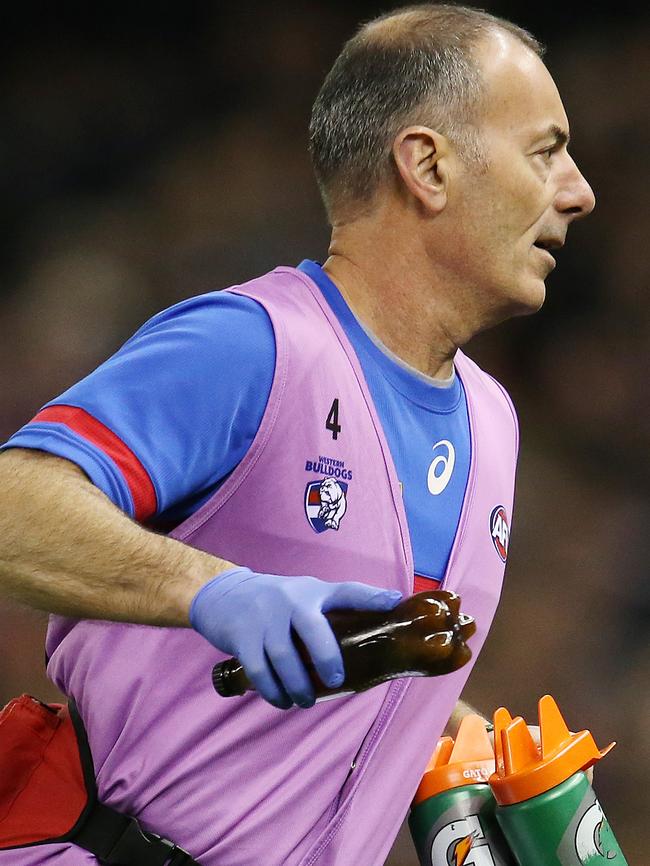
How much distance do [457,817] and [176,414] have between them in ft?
1.98

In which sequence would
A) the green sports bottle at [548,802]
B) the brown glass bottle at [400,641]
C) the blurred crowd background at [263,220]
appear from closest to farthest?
the brown glass bottle at [400,641] → the green sports bottle at [548,802] → the blurred crowd background at [263,220]

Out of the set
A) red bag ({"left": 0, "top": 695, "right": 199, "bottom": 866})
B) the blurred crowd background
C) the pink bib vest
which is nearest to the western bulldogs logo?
the pink bib vest

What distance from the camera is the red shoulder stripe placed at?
104 centimetres

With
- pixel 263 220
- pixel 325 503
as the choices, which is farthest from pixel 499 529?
pixel 263 220

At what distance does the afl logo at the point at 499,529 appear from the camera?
4.68ft

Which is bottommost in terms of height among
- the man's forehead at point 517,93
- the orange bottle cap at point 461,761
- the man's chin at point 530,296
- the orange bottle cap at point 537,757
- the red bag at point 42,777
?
the orange bottle cap at point 461,761

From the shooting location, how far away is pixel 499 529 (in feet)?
4.74

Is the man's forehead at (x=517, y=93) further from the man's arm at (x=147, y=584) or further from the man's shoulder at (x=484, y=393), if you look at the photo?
the man's arm at (x=147, y=584)

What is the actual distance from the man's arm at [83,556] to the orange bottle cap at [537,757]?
56 centimetres

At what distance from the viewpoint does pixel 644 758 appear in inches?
107

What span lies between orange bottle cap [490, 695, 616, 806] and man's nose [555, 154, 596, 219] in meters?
0.53

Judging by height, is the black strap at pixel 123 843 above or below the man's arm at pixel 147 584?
below

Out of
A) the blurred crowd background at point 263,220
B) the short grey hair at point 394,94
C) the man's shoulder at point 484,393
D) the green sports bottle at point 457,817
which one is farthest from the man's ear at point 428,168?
the blurred crowd background at point 263,220

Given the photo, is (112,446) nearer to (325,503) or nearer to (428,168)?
(325,503)
